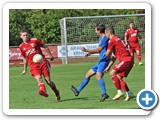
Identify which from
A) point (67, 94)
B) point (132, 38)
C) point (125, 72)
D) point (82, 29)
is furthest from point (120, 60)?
point (82, 29)

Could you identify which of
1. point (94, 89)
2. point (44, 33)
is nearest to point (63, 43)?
point (44, 33)

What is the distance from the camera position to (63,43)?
61.0ft

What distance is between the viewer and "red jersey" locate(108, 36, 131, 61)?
10.0 meters

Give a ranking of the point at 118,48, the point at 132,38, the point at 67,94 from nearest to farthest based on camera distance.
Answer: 1. the point at 118,48
2. the point at 67,94
3. the point at 132,38

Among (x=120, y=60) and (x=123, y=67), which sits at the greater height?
(x=120, y=60)

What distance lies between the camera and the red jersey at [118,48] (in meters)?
10.0

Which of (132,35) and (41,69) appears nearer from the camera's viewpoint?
(41,69)

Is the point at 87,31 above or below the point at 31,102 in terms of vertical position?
above

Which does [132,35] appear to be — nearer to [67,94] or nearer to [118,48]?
[67,94]

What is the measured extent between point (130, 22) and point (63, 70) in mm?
2881

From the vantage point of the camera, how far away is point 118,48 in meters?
10.1

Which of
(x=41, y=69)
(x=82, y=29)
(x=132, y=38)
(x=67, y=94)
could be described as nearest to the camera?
(x=41, y=69)

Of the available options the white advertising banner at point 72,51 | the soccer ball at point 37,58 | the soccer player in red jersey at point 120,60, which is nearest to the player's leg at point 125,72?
the soccer player in red jersey at point 120,60
